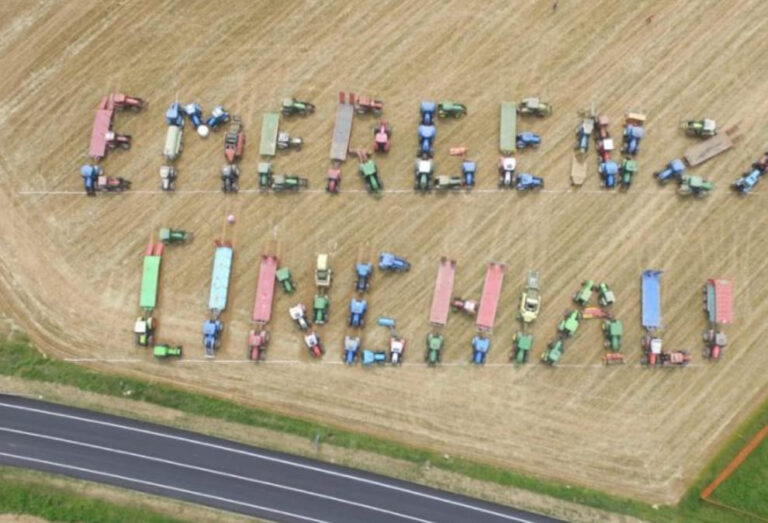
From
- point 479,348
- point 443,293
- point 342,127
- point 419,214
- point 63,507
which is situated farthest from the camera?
point 342,127

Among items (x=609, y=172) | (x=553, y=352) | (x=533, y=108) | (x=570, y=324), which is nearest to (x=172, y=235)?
(x=533, y=108)

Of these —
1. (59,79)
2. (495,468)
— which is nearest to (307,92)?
(59,79)

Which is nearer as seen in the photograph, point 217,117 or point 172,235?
point 172,235

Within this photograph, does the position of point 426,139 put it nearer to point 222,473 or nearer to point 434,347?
point 434,347

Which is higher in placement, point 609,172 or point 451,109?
point 451,109

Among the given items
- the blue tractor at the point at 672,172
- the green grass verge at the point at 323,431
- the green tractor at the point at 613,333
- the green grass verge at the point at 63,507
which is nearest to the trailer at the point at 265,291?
the green grass verge at the point at 323,431

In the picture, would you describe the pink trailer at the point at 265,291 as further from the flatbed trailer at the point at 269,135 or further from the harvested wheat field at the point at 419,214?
the flatbed trailer at the point at 269,135
